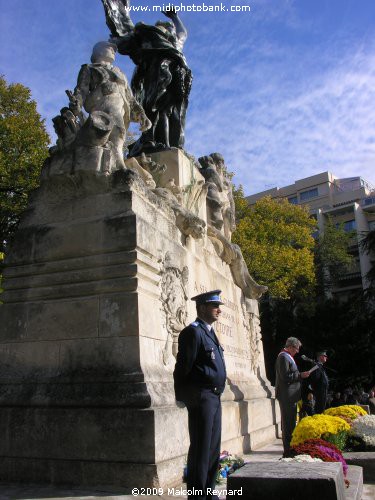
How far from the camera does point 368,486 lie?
5203mm

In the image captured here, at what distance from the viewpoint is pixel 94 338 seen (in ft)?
17.0

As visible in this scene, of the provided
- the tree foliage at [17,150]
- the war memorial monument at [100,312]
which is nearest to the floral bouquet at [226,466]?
the war memorial monument at [100,312]

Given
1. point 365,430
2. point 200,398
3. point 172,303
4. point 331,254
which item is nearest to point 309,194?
point 331,254

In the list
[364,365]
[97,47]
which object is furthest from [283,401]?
[364,365]

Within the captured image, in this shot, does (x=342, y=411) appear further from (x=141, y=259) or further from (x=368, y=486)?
(x=141, y=259)

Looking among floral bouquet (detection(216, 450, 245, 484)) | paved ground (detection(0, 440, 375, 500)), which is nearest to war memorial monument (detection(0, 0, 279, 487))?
paved ground (detection(0, 440, 375, 500))

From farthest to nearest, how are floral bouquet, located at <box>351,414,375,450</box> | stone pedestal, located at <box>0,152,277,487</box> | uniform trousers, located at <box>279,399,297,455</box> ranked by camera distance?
1. uniform trousers, located at <box>279,399,297,455</box>
2. floral bouquet, located at <box>351,414,375,450</box>
3. stone pedestal, located at <box>0,152,277,487</box>

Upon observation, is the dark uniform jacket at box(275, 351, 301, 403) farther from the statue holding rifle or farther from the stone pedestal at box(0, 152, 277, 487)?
the statue holding rifle

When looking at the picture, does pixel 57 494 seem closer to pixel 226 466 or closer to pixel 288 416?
pixel 226 466

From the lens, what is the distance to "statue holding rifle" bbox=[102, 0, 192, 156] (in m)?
10.1

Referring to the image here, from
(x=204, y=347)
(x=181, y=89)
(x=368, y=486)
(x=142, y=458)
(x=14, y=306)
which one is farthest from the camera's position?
(x=181, y=89)

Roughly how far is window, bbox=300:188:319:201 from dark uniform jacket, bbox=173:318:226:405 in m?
56.7

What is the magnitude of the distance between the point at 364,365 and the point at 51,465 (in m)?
23.7

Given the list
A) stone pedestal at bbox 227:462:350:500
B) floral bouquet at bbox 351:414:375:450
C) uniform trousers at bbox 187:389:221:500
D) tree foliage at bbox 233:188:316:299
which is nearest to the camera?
stone pedestal at bbox 227:462:350:500
